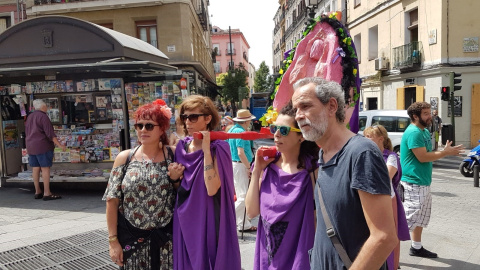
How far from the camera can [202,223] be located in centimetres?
281

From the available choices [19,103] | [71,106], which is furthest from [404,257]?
[19,103]

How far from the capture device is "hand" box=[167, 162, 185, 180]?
285cm

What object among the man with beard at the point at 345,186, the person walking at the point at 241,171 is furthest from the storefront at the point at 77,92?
the man with beard at the point at 345,186

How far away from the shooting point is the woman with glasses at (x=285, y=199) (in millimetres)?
2375

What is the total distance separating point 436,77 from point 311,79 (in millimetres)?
16865

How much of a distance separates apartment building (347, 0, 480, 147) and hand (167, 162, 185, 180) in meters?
15.2

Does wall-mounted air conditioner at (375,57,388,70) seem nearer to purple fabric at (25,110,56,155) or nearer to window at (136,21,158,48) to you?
window at (136,21,158,48)

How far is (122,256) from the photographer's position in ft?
9.52

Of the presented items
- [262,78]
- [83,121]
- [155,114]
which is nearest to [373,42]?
[83,121]

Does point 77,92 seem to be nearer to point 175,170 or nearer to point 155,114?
point 155,114

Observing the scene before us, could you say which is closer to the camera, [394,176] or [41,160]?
[394,176]

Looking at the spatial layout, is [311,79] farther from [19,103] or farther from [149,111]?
[19,103]

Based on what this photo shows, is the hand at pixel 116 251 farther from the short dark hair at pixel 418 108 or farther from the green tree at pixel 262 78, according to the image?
the green tree at pixel 262 78

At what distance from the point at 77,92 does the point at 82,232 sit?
3.72 m
